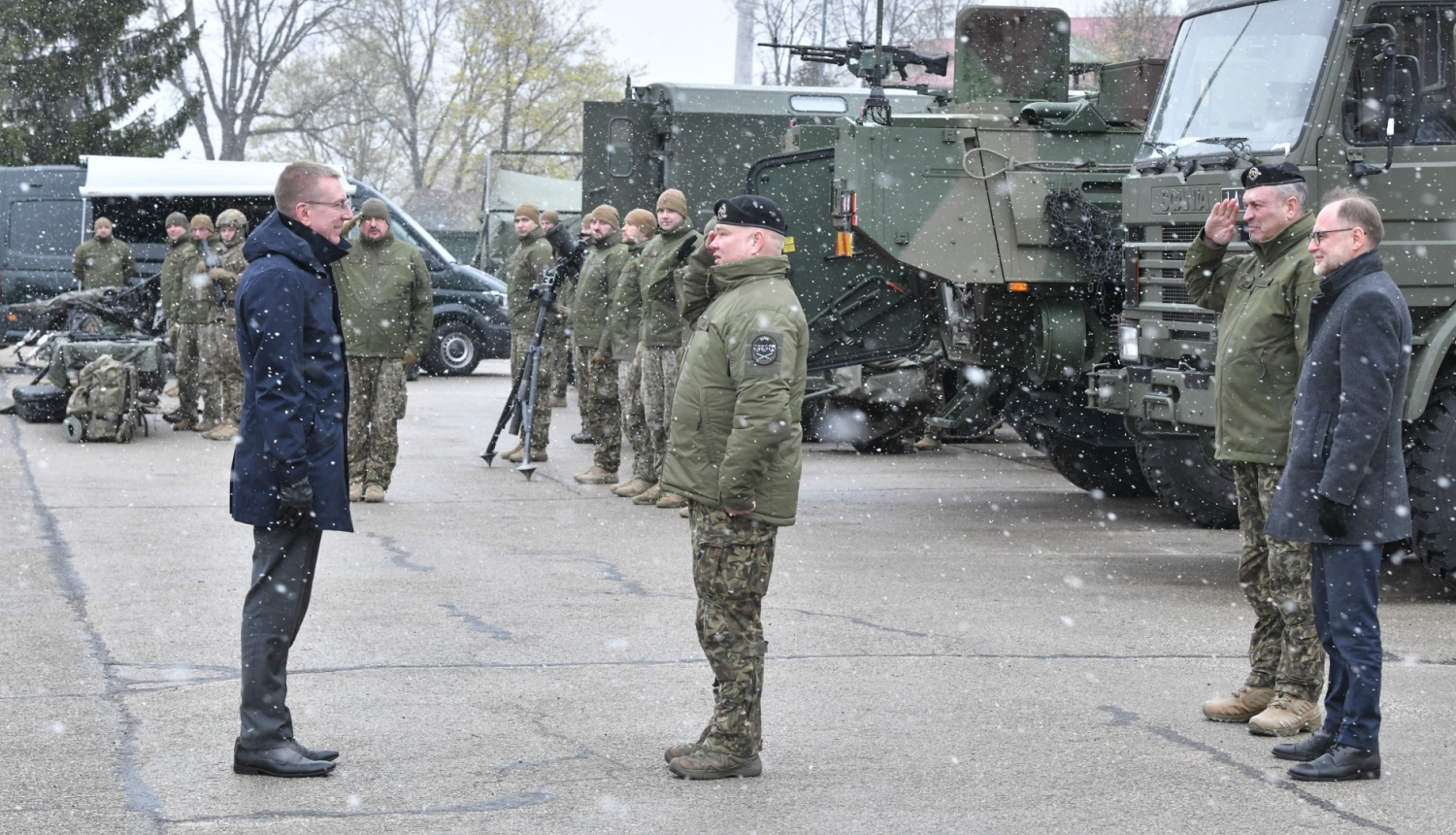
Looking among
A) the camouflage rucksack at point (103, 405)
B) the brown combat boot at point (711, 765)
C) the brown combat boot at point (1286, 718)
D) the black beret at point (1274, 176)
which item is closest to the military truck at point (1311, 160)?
the black beret at point (1274, 176)

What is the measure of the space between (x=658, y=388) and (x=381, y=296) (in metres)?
1.82

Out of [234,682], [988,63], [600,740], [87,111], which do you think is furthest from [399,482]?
[87,111]

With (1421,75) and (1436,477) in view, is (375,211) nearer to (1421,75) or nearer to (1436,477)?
(1421,75)

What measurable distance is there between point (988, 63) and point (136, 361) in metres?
8.09

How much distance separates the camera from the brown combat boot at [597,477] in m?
12.7

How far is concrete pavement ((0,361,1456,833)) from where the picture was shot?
16.5 feet

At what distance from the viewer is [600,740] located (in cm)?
568

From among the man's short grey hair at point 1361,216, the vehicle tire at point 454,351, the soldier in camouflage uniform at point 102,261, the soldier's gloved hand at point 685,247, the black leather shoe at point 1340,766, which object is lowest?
the vehicle tire at point 454,351

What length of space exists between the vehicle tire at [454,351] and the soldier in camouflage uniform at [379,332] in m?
11.8

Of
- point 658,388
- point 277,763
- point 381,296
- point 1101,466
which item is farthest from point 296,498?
point 1101,466

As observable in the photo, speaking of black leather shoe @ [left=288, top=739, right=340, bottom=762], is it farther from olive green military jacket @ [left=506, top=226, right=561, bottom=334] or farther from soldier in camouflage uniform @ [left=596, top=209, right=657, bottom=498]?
olive green military jacket @ [left=506, top=226, right=561, bottom=334]

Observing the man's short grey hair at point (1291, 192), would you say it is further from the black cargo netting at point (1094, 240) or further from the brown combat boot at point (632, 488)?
the brown combat boot at point (632, 488)

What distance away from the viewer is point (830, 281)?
11.4 metres

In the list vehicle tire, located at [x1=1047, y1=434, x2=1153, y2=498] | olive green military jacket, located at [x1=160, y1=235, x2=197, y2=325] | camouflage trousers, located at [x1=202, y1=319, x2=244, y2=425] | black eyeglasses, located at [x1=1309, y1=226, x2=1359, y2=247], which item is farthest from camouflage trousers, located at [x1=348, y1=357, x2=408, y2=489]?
black eyeglasses, located at [x1=1309, y1=226, x2=1359, y2=247]
